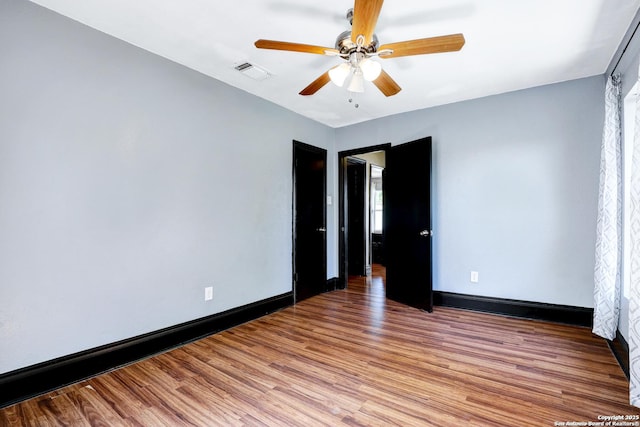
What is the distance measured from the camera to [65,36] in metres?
2.10

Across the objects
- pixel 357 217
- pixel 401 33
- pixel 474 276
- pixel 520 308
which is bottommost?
pixel 520 308

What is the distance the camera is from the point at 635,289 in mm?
1665

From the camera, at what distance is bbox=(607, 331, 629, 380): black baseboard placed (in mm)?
2137

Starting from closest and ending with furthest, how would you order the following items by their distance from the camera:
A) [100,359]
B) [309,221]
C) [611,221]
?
[100,359], [611,221], [309,221]

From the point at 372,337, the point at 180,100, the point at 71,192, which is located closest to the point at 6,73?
the point at 71,192

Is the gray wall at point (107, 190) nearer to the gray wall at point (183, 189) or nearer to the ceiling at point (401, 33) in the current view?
the gray wall at point (183, 189)

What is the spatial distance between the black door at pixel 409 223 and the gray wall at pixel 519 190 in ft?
1.04

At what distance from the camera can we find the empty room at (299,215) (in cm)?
187

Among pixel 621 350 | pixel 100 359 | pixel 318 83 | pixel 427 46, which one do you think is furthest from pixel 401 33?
pixel 100 359

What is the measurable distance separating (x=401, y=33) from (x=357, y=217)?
3.82 metres

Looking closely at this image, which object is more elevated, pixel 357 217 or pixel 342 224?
pixel 357 217

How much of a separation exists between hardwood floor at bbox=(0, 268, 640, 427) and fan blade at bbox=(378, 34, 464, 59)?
2196 mm

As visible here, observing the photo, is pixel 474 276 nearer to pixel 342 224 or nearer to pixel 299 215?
pixel 342 224

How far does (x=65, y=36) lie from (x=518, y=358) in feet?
13.8
